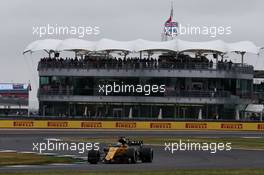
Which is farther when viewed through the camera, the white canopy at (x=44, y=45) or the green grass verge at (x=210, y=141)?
the white canopy at (x=44, y=45)

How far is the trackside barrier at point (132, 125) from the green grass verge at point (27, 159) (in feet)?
96.0

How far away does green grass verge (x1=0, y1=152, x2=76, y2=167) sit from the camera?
29.1 m

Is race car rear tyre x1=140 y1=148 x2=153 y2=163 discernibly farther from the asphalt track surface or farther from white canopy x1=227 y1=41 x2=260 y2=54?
white canopy x1=227 y1=41 x2=260 y2=54

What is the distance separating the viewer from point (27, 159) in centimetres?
3094

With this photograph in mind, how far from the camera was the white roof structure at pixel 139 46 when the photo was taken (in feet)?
257

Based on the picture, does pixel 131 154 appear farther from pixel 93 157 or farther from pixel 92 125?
pixel 92 125

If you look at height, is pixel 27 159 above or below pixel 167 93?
below

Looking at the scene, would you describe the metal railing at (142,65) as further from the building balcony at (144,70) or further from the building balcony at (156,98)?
the building balcony at (156,98)

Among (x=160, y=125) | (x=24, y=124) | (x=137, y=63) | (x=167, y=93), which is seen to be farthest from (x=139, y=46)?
(x=24, y=124)

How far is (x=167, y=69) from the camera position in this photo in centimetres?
7450

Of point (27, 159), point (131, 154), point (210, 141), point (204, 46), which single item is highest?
point (204, 46)

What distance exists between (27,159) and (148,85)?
149 feet

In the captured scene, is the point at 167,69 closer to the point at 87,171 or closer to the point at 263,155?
the point at 263,155

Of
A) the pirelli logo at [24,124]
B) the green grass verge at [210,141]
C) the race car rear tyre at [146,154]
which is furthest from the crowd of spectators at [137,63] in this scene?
the race car rear tyre at [146,154]
